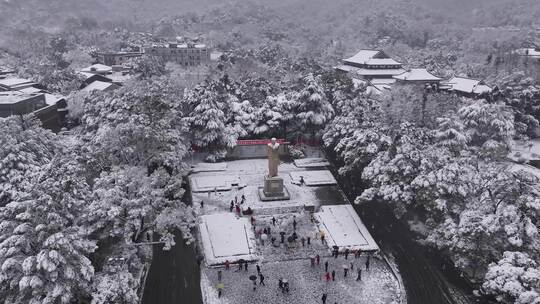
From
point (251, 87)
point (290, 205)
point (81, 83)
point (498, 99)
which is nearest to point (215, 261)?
point (290, 205)

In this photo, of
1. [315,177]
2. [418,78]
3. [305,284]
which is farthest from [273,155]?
[418,78]

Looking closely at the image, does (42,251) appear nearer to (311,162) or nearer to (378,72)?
(311,162)

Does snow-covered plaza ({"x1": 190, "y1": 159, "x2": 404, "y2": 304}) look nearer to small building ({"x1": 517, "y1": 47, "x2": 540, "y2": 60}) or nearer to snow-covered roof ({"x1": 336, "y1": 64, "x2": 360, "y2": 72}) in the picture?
snow-covered roof ({"x1": 336, "y1": 64, "x2": 360, "y2": 72})

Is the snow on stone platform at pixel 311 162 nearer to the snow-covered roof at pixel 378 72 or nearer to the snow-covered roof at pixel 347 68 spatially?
the snow-covered roof at pixel 378 72

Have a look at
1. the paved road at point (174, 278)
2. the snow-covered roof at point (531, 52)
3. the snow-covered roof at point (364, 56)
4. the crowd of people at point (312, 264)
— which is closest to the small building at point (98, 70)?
the snow-covered roof at point (364, 56)

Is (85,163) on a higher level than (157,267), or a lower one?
higher

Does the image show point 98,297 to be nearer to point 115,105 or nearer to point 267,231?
Result: point 267,231

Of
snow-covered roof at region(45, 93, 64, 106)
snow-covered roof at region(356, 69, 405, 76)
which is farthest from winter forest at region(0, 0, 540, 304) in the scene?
snow-covered roof at region(356, 69, 405, 76)
